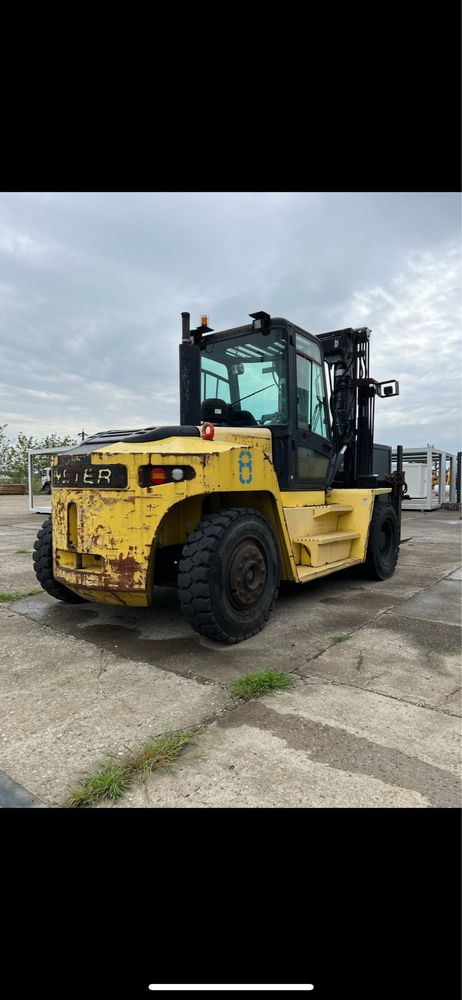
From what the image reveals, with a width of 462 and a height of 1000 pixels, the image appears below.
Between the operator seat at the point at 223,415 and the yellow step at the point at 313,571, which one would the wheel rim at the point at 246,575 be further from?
the operator seat at the point at 223,415

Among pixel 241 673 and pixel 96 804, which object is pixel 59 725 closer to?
pixel 96 804

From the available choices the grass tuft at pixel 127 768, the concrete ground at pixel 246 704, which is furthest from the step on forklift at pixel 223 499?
the grass tuft at pixel 127 768

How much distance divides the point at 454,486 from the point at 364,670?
847 inches

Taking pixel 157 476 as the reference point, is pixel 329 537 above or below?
below

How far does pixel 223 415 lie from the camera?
16.1 ft

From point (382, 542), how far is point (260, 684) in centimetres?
384

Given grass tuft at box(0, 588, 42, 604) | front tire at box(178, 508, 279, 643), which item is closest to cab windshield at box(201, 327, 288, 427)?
front tire at box(178, 508, 279, 643)

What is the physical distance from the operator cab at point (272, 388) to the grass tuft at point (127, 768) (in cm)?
283

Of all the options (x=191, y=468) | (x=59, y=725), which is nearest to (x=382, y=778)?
(x=59, y=725)

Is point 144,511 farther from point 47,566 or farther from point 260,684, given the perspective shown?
point 47,566

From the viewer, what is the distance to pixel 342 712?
2574 millimetres

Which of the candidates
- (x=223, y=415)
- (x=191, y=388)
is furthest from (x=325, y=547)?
(x=191, y=388)

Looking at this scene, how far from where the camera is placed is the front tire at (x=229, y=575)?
3.35 meters

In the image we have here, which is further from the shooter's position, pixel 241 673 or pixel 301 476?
pixel 301 476
